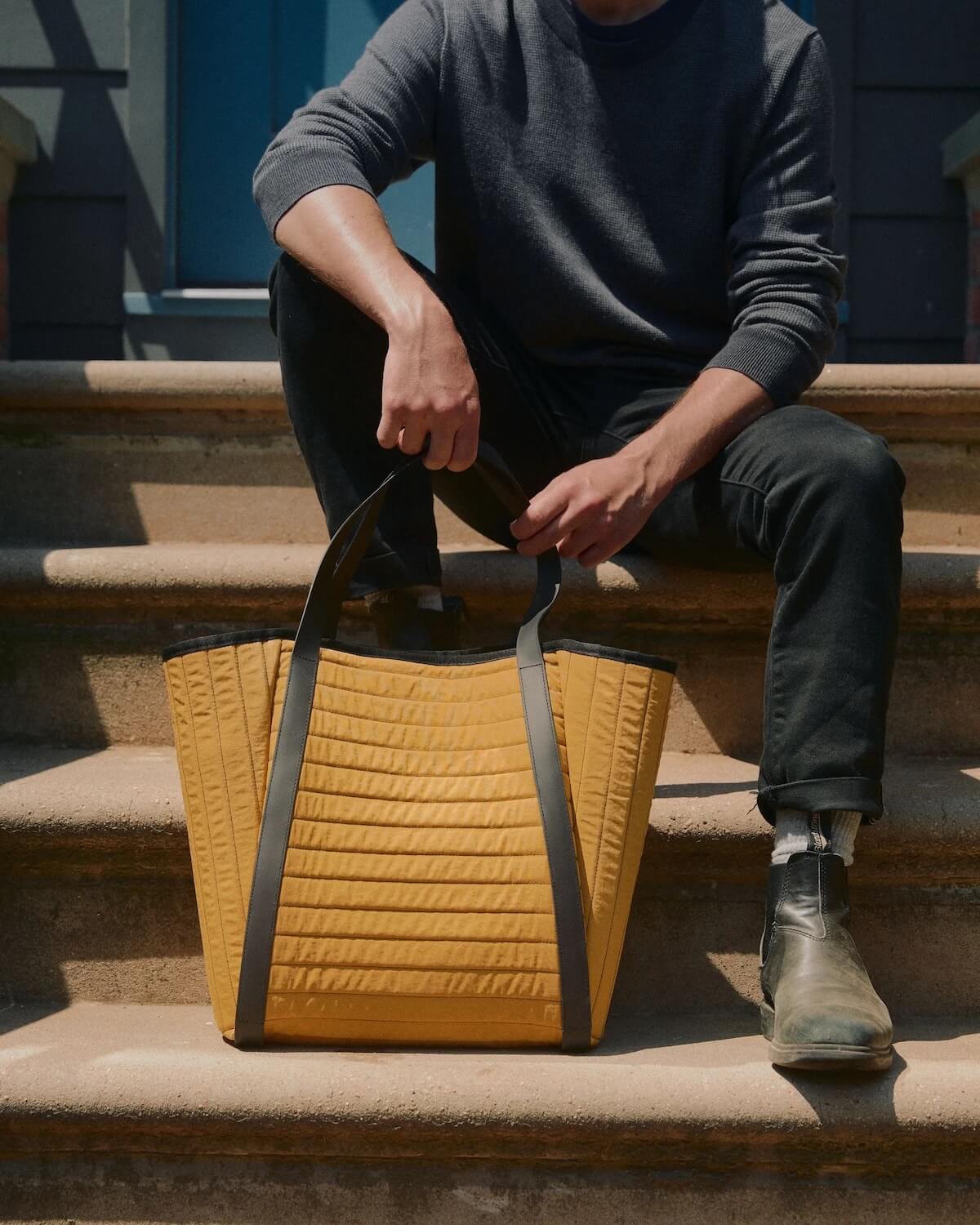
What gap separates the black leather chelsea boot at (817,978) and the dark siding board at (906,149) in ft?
5.60

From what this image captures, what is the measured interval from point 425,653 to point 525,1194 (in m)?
0.47

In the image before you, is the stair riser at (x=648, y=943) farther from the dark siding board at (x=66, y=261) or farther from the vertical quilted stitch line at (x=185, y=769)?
the dark siding board at (x=66, y=261)

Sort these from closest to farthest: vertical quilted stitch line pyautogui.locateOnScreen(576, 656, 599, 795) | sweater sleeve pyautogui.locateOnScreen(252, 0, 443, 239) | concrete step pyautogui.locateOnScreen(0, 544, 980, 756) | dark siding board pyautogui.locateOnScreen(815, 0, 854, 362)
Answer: vertical quilted stitch line pyautogui.locateOnScreen(576, 656, 599, 795) < sweater sleeve pyautogui.locateOnScreen(252, 0, 443, 239) < concrete step pyautogui.locateOnScreen(0, 544, 980, 756) < dark siding board pyautogui.locateOnScreen(815, 0, 854, 362)

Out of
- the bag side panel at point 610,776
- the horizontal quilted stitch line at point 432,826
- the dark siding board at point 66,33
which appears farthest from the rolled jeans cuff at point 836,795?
the dark siding board at point 66,33

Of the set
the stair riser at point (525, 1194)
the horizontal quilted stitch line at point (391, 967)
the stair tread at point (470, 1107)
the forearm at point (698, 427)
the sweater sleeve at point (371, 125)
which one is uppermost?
the sweater sleeve at point (371, 125)

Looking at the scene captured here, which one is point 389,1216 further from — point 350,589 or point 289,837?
point 350,589

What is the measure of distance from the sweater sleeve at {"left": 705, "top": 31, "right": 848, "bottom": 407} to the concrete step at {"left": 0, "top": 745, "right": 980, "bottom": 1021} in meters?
0.46

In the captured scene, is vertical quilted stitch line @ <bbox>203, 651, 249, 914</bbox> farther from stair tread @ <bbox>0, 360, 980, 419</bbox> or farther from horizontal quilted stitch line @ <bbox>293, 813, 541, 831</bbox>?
stair tread @ <bbox>0, 360, 980, 419</bbox>

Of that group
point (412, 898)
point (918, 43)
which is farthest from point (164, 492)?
point (918, 43)

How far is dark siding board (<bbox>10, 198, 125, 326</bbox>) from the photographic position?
2344 millimetres

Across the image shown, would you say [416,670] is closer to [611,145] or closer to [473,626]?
[473,626]

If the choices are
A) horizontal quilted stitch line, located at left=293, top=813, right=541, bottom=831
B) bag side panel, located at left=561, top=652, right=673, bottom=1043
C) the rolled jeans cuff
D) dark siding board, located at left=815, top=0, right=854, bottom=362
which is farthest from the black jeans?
dark siding board, located at left=815, top=0, right=854, bottom=362

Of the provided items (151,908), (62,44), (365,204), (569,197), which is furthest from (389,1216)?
(62,44)

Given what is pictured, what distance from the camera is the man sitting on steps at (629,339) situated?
103cm
